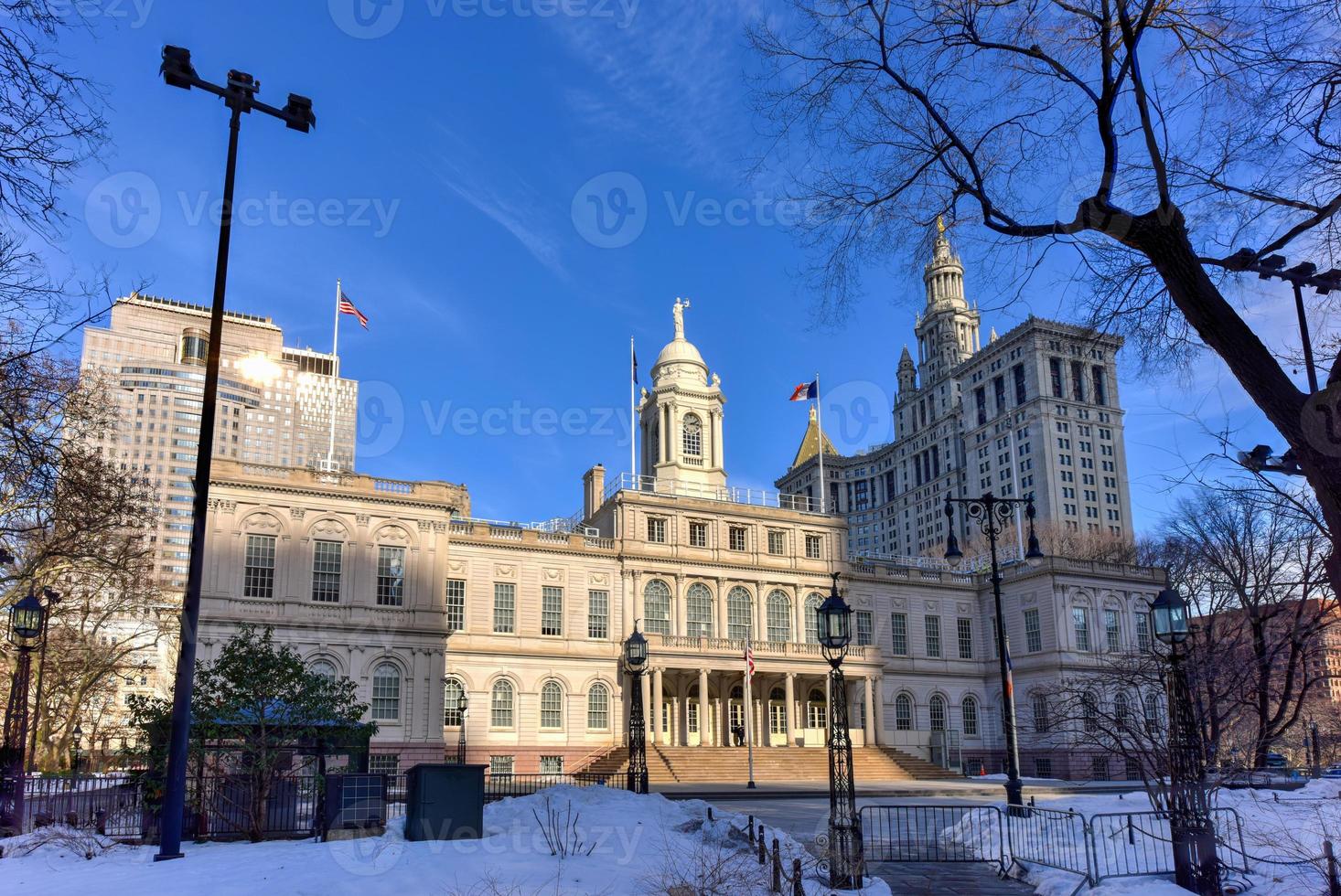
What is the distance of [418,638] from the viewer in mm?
44000

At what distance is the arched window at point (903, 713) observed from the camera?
5575 centimetres

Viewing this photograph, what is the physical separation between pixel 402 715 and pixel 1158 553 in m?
57.0

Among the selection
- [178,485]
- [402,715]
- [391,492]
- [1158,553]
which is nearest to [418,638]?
[402,715]

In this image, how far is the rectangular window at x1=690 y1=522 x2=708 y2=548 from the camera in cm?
5378

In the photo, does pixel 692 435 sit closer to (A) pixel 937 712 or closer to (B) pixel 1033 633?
(A) pixel 937 712

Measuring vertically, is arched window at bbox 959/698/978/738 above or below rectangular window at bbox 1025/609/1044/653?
below

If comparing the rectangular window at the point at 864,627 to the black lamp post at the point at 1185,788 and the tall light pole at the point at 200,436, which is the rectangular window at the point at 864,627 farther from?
the tall light pole at the point at 200,436

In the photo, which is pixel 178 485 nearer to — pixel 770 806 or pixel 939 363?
pixel 939 363

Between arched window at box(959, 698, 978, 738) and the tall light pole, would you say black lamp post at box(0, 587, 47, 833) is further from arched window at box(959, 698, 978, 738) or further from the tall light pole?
arched window at box(959, 698, 978, 738)

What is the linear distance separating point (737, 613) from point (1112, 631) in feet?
69.1

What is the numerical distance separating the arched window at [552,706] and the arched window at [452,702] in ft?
12.9

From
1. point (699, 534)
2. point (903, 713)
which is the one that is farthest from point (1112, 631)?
point (699, 534)

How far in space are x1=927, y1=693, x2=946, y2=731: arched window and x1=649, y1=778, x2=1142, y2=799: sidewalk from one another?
12.6m

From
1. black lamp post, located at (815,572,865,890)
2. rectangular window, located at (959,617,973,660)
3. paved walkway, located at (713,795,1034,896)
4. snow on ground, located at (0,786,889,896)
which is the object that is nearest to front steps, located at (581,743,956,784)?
rectangular window, located at (959,617,973,660)
